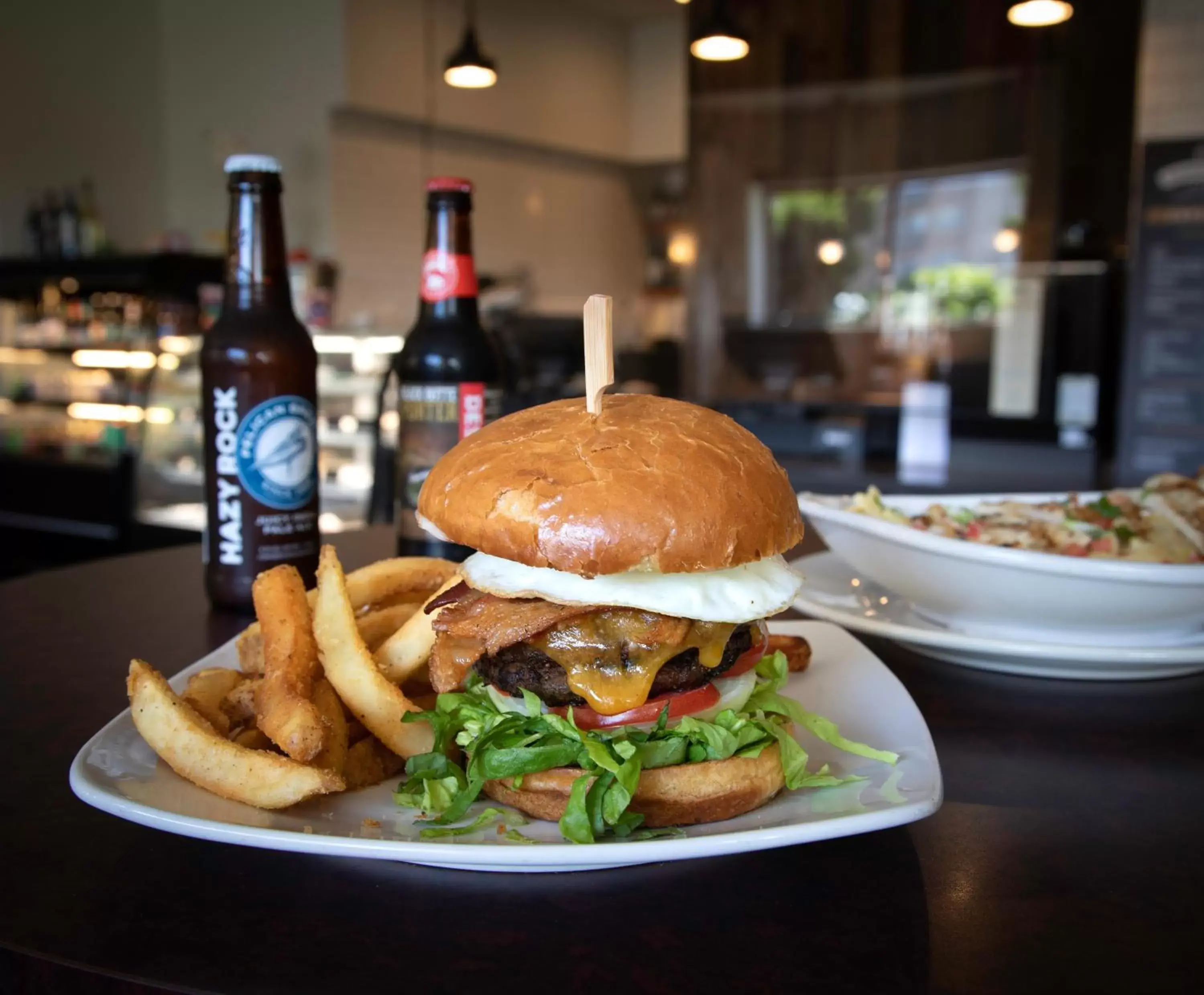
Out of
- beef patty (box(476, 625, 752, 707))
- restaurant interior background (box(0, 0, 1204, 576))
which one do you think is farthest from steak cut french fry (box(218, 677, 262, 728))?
restaurant interior background (box(0, 0, 1204, 576))

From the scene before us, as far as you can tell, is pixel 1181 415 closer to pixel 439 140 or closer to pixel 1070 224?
pixel 1070 224

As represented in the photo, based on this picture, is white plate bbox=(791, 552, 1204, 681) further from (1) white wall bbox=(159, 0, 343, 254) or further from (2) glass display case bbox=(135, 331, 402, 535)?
(1) white wall bbox=(159, 0, 343, 254)

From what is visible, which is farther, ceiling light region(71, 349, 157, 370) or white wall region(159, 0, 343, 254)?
white wall region(159, 0, 343, 254)

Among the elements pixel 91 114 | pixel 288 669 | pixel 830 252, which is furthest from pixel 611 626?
pixel 91 114

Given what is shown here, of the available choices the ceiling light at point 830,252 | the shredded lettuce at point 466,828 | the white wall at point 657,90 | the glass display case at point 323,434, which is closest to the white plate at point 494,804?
the shredded lettuce at point 466,828

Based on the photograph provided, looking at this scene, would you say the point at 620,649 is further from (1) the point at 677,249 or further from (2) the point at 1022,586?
(1) the point at 677,249
